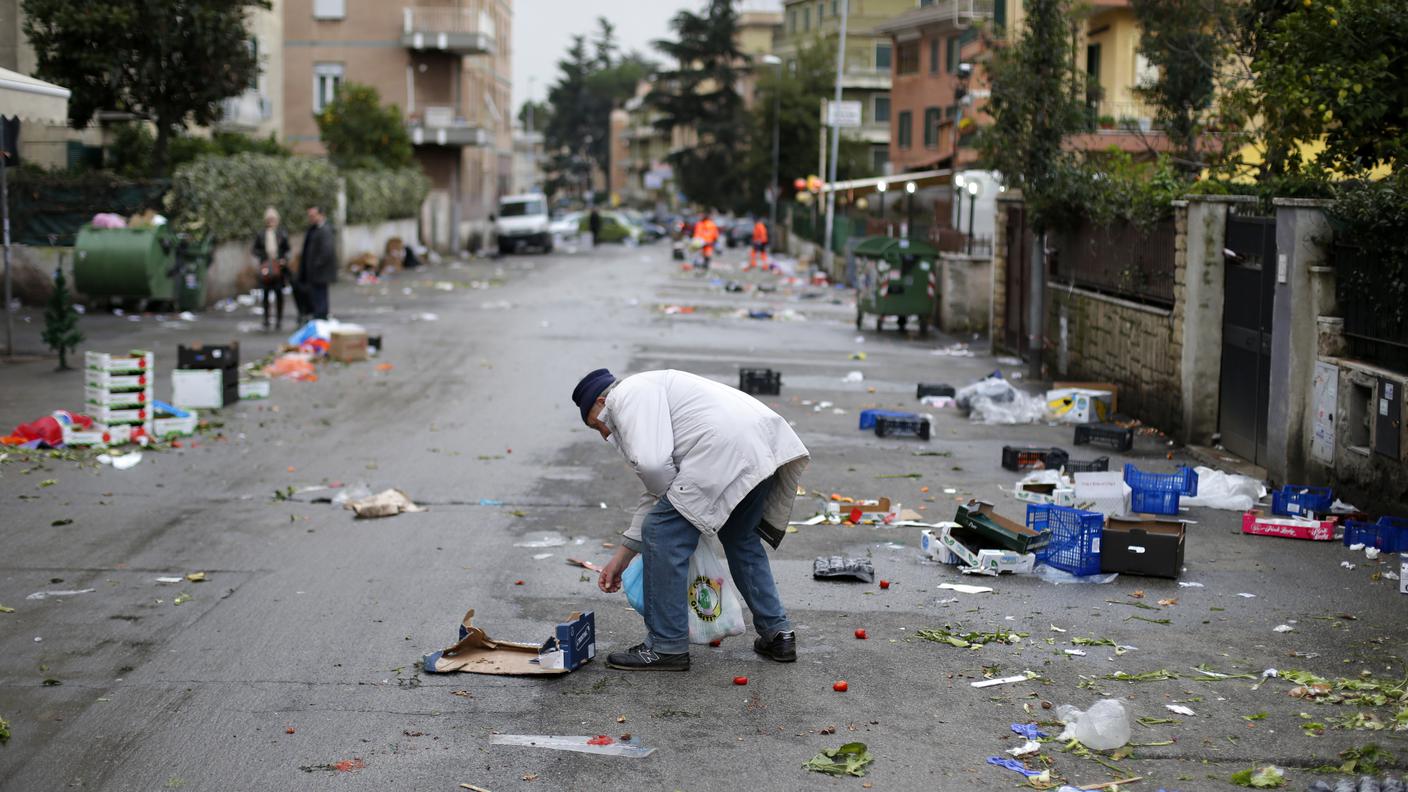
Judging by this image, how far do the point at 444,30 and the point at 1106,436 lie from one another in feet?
161

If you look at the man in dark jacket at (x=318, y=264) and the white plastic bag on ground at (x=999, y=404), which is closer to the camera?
the white plastic bag on ground at (x=999, y=404)

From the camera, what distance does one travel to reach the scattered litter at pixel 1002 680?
6.44 m

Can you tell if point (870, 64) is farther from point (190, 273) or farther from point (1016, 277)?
point (1016, 277)

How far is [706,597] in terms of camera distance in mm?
6719

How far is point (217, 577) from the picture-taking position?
27.3 ft

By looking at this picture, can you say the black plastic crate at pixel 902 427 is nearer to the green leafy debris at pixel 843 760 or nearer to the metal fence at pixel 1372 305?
the metal fence at pixel 1372 305

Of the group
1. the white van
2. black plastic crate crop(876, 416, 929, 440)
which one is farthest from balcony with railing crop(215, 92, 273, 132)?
black plastic crate crop(876, 416, 929, 440)

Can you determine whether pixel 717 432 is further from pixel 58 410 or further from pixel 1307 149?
pixel 1307 149

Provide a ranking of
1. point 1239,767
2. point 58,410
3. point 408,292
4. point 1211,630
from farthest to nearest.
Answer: point 408,292 < point 58,410 < point 1211,630 < point 1239,767

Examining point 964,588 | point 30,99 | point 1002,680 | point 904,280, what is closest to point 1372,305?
point 964,588

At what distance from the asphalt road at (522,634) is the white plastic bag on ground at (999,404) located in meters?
1.08

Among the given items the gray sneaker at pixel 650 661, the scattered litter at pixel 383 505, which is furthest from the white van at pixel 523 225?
the gray sneaker at pixel 650 661

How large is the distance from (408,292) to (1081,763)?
1184 inches

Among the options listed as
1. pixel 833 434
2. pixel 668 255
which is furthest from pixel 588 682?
pixel 668 255
